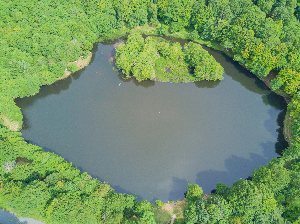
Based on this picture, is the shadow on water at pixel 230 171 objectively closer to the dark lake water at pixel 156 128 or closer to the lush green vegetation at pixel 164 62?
the dark lake water at pixel 156 128

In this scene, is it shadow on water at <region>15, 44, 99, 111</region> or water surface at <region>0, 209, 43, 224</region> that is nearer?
water surface at <region>0, 209, 43, 224</region>

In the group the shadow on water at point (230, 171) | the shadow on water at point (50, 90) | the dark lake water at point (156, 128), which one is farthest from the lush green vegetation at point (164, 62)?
the shadow on water at point (230, 171)

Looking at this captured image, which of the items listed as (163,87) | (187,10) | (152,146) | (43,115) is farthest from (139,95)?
(187,10)

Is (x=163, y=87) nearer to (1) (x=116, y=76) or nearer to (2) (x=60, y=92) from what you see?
(1) (x=116, y=76)

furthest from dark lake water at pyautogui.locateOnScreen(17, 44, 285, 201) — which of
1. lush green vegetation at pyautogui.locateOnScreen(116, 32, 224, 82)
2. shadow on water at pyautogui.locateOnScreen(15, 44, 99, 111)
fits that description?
lush green vegetation at pyautogui.locateOnScreen(116, 32, 224, 82)

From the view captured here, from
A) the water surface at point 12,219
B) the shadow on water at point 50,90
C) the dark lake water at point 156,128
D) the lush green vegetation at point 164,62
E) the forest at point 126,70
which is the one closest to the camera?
the forest at point 126,70

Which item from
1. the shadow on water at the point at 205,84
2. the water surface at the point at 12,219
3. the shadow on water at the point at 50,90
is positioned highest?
the shadow on water at the point at 205,84

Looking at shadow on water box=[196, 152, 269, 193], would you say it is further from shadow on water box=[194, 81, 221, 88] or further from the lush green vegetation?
the lush green vegetation
